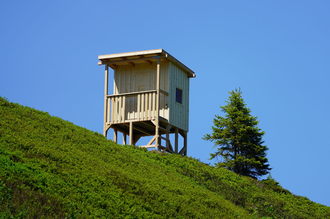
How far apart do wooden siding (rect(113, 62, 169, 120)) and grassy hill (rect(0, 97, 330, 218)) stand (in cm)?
348

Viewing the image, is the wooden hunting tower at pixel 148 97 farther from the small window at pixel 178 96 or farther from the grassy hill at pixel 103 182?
the grassy hill at pixel 103 182

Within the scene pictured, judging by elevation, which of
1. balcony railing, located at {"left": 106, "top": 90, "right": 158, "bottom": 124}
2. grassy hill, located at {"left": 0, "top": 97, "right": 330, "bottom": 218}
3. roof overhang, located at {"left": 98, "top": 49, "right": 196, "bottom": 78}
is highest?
roof overhang, located at {"left": 98, "top": 49, "right": 196, "bottom": 78}

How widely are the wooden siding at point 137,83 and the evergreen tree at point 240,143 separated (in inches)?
152

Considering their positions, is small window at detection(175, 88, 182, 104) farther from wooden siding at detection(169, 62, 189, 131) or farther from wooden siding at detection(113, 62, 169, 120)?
wooden siding at detection(113, 62, 169, 120)

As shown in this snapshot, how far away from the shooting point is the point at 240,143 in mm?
23656

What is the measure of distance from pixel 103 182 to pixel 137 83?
11814 millimetres

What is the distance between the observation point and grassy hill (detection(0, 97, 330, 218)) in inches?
377

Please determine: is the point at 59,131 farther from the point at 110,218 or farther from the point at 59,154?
the point at 110,218

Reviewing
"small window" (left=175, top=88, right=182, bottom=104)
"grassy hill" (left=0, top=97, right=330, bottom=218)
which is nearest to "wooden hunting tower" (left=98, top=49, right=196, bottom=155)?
"small window" (left=175, top=88, right=182, bottom=104)

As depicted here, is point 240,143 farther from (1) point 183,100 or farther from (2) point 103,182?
(2) point 103,182

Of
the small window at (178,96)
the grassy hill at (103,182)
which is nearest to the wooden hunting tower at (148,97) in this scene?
the small window at (178,96)

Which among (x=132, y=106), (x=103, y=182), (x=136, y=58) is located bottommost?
(x=103, y=182)

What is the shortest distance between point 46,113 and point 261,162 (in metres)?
11.8

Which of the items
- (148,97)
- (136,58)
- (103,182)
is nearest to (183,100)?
(148,97)
